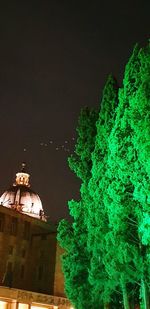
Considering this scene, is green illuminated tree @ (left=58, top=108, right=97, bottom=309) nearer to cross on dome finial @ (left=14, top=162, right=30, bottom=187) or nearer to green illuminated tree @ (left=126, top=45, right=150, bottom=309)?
green illuminated tree @ (left=126, top=45, right=150, bottom=309)

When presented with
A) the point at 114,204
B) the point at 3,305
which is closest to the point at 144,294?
the point at 114,204

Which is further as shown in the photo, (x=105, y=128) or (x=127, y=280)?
(x=105, y=128)

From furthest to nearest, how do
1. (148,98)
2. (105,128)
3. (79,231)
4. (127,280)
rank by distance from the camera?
(79,231) → (105,128) → (127,280) → (148,98)

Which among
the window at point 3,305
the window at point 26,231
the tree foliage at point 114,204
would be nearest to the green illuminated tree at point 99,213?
the tree foliage at point 114,204

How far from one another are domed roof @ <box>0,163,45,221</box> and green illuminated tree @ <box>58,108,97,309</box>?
1935 inches

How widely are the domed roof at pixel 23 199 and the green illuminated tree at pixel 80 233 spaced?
161ft

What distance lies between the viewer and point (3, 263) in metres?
39.7

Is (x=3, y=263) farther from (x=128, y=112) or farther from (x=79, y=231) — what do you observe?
(x=128, y=112)

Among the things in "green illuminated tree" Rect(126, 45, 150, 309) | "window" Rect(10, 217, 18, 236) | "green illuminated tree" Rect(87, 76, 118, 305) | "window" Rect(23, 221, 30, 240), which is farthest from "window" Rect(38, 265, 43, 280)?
"green illuminated tree" Rect(126, 45, 150, 309)

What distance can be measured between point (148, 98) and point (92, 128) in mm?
4724

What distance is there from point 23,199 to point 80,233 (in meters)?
52.2

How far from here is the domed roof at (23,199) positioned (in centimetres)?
6731

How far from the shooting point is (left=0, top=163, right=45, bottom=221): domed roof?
6731cm

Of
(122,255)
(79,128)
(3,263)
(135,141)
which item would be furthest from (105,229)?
(3,263)
